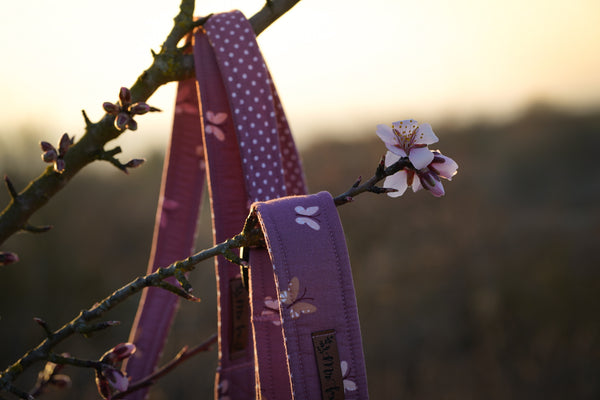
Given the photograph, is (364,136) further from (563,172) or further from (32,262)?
(32,262)

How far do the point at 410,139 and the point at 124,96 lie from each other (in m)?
0.30

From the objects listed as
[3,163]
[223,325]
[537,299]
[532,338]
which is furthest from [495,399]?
[3,163]

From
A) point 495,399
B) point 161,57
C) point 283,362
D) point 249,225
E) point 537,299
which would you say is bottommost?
point 495,399

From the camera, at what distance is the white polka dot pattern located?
62 cm

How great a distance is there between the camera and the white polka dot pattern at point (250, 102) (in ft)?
2.02

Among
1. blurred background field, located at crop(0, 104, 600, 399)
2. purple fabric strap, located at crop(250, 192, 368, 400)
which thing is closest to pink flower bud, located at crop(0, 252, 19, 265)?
purple fabric strap, located at crop(250, 192, 368, 400)

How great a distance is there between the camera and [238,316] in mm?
668

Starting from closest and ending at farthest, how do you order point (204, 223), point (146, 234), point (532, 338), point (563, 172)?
point (532, 338) < point (146, 234) < point (204, 223) < point (563, 172)

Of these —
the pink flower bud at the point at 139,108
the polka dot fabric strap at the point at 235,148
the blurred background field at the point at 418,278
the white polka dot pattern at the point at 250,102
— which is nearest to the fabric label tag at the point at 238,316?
the polka dot fabric strap at the point at 235,148

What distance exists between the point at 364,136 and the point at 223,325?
3.91 m

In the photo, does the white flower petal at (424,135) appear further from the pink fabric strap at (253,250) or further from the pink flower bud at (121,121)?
the pink flower bud at (121,121)

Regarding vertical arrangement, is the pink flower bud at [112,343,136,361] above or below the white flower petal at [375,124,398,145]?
below

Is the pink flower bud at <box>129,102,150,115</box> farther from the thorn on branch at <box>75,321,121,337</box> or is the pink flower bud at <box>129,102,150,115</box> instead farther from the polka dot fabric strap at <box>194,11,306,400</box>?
the thorn on branch at <box>75,321,121,337</box>

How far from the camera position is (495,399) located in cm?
202
